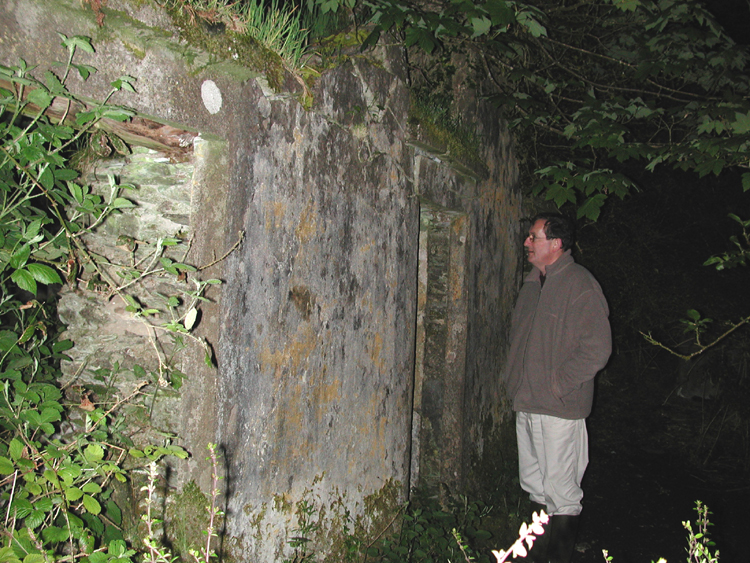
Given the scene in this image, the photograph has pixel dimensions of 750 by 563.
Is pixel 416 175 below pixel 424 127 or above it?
below

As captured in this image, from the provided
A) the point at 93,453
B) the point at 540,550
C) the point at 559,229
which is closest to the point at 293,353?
the point at 93,453

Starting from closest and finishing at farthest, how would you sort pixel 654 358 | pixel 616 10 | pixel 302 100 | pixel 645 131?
1. pixel 302 100
2. pixel 616 10
3. pixel 645 131
4. pixel 654 358

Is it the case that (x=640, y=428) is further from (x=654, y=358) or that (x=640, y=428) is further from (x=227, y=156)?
(x=227, y=156)

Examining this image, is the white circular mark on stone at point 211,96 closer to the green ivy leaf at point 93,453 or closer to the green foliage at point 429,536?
the green ivy leaf at point 93,453

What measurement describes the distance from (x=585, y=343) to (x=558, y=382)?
284 millimetres

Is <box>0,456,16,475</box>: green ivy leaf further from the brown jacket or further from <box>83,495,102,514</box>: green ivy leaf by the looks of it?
the brown jacket

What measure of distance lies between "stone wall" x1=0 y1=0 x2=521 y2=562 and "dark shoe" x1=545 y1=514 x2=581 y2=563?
0.94 meters

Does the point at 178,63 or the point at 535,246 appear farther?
the point at 535,246

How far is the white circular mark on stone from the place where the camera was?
6.98ft

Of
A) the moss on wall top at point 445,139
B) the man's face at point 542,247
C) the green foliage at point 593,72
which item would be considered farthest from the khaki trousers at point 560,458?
the moss on wall top at point 445,139

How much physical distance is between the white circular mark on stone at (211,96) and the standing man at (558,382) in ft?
7.12

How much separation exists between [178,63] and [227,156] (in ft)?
1.24

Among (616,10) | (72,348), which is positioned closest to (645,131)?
(616,10)

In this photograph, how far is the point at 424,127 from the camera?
3498 mm
